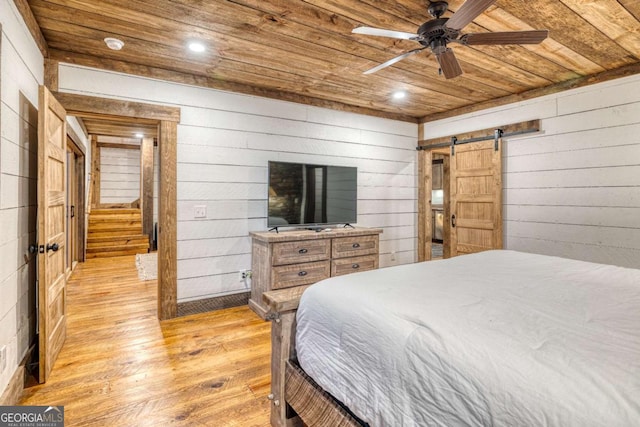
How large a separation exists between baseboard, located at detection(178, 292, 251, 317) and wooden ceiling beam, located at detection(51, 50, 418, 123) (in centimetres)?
218

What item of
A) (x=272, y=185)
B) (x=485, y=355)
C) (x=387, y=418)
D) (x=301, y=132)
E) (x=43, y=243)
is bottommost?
(x=387, y=418)

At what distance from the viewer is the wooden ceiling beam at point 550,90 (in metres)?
3.08

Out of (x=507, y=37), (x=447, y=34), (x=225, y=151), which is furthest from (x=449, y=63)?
(x=225, y=151)

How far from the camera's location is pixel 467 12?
1.71 m

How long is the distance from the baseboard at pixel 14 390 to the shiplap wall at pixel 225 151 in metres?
1.38

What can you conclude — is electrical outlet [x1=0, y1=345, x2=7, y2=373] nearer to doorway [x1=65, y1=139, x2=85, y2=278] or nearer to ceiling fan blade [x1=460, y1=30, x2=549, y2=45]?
ceiling fan blade [x1=460, y1=30, x2=549, y2=45]

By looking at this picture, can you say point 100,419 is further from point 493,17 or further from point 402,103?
point 402,103

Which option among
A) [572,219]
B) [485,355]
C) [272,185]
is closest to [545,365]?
[485,355]

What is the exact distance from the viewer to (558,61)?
9.78 ft

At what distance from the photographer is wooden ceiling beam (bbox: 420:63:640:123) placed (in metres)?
3.08

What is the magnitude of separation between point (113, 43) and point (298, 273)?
2493 millimetres

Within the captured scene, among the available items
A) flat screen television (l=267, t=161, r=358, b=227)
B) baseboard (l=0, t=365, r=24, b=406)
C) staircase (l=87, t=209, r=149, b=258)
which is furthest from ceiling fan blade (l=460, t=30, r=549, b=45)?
staircase (l=87, t=209, r=149, b=258)

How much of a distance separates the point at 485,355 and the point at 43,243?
253cm

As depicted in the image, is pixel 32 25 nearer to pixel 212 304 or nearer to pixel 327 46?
pixel 327 46
